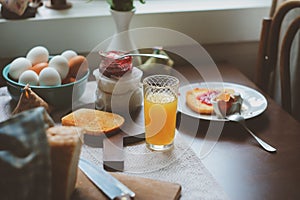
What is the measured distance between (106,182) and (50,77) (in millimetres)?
411

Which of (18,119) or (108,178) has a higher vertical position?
(18,119)

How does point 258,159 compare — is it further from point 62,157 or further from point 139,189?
point 62,157

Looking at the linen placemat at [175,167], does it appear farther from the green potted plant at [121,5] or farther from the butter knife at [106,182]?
the green potted plant at [121,5]

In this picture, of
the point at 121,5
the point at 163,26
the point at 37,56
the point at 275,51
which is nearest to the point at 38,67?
the point at 37,56

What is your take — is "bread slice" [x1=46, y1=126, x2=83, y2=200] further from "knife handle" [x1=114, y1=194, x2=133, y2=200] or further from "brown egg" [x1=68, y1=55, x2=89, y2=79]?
"brown egg" [x1=68, y1=55, x2=89, y2=79]

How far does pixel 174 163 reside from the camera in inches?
42.4

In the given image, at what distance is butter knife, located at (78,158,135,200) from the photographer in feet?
2.98

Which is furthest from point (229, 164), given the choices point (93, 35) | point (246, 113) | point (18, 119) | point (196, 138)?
point (93, 35)

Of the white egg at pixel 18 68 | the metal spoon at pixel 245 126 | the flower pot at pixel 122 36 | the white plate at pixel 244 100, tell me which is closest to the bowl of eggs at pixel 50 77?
the white egg at pixel 18 68

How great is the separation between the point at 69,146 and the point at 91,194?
13cm

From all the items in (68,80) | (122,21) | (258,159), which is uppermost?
(122,21)

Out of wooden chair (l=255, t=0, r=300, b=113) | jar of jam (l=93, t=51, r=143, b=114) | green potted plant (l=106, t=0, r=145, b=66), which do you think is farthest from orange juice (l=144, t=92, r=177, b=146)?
wooden chair (l=255, t=0, r=300, b=113)

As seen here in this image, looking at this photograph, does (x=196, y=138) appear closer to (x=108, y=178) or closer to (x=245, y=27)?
(x=108, y=178)

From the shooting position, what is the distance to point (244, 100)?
1381 millimetres
